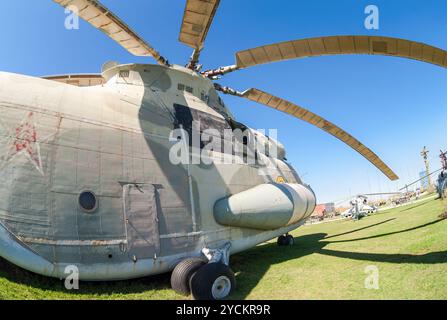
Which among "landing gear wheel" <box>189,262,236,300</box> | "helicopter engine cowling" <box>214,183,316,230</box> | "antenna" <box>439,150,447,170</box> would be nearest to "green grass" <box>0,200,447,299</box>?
"landing gear wheel" <box>189,262,236,300</box>

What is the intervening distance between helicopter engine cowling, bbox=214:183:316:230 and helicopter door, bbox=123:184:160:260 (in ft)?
7.56

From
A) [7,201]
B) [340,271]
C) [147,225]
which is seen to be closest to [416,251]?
[340,271]

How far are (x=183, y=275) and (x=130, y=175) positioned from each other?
9.49 feet

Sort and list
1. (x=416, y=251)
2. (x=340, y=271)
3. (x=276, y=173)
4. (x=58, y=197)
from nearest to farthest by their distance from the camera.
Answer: (x=58, y=197) < (x=340, y=271) < (x=416, y=251) < (x=276, y=173)

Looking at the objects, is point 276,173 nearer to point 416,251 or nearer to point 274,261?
point 274,261

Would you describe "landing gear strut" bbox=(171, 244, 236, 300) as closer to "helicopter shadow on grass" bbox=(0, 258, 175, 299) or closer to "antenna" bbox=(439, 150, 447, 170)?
"helicopter shadow on grass" bbox=(0, 258, 175, 299)

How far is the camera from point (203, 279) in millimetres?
6293

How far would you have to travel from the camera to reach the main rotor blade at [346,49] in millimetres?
7691

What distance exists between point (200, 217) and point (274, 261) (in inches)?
155

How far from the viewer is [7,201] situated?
18.8 ft

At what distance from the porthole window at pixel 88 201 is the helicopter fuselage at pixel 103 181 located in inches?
0.8

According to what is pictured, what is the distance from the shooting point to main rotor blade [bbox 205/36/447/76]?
25.2ft

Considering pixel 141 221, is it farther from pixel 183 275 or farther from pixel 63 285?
pixel 63 285

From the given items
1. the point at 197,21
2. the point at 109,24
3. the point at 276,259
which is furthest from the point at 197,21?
the point at 276,259
